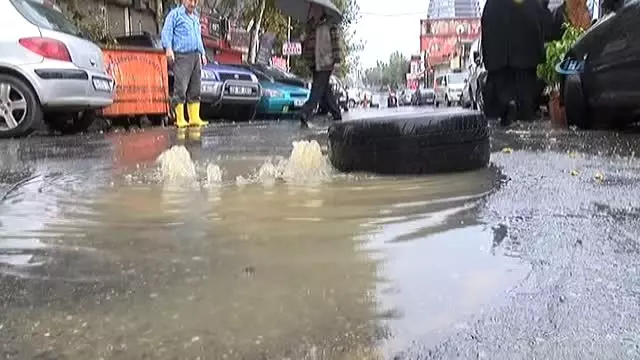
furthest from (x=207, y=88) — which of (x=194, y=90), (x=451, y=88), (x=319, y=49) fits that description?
(x=451, y=88)

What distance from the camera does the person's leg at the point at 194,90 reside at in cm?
1182

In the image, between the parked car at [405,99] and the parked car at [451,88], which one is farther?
the parked car at [405,99]

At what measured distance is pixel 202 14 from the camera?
95.8ft

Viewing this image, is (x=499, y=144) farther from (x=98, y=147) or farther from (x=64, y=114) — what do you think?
(x=64, y=114)

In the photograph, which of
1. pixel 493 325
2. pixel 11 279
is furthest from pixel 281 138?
pixel 493 325

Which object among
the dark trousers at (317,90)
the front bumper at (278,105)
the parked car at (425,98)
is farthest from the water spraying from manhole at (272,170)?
the parked car at (425,98)

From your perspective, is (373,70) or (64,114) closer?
(64,114)

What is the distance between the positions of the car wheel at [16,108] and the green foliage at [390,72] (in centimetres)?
11647

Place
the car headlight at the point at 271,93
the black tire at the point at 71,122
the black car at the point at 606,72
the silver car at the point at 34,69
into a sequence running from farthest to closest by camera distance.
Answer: the car headlight at the point at 271,93 → the black tire at the point at 71,122 → the silver car at the point at 34,69 → the black car at the point at 606,72

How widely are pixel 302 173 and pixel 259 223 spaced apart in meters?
1.72

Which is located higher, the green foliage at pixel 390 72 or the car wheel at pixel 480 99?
A: the green foliage at pixel 390 72

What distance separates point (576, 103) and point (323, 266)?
6.94 m

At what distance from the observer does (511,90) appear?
1101cm

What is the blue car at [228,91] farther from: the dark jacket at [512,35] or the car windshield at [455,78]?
the car windshield at [455,78]
